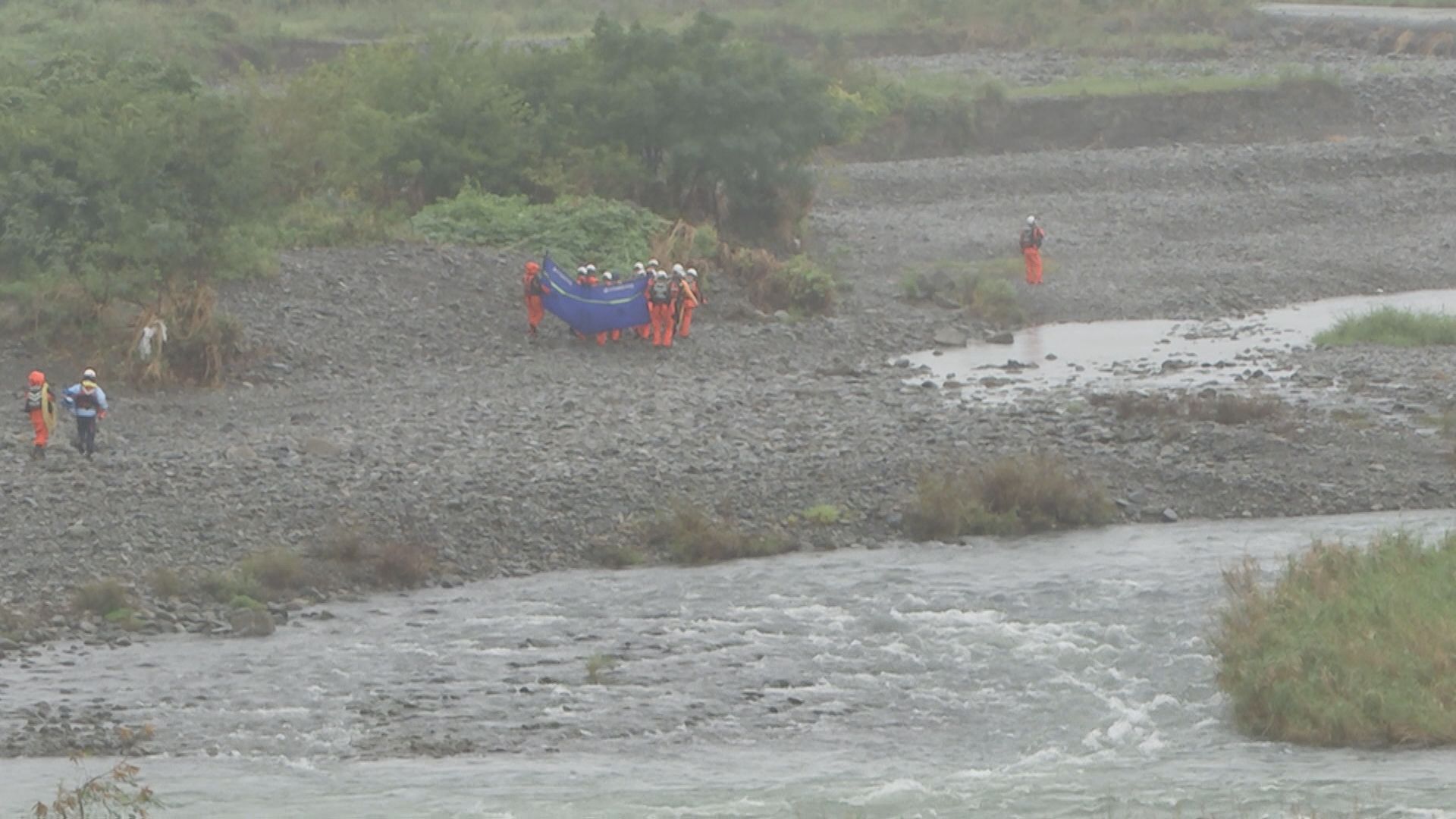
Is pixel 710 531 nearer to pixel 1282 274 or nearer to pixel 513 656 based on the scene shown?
pixel 513 656

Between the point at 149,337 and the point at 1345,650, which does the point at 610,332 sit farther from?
the point at 1345,650

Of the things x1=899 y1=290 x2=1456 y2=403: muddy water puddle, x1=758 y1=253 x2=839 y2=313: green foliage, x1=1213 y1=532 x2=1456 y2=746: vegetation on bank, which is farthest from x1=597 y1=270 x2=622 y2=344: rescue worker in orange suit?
x1=1213 y1=532 x2=1456 y2=746: vegetation on bank

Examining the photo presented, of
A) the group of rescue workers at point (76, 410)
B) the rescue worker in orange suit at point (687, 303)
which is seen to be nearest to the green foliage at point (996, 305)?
the rescue worker in orange suit at point (687, 303)

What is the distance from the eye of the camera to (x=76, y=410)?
78.3ft

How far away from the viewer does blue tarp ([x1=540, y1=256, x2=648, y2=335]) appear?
3116 centimetres

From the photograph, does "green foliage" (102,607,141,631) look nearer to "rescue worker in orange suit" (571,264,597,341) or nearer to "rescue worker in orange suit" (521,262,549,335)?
"rescue worker in orange suit" (521,262,549,335)

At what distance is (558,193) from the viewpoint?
36.7 m

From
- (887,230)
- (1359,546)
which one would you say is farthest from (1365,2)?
(1359,546)

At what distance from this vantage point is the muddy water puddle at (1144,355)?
29609mm

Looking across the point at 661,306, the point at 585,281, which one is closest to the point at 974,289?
the point at 661,306

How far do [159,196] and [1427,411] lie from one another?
50.3 feet

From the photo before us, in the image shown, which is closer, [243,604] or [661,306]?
[243,604]

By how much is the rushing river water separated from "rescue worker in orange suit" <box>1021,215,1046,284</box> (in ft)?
47.9

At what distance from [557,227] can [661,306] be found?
430 cm
